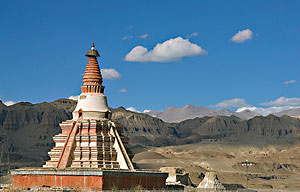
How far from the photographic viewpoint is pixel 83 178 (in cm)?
4116

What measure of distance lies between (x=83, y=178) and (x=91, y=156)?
14.0 ft

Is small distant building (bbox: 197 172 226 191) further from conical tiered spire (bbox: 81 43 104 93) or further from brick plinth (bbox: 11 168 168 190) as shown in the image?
conical tiered spire (bbox: 81 43 104 93)

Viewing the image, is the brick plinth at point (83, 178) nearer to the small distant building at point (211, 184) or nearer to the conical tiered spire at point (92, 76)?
the conical tiered spire at point (92, 76)

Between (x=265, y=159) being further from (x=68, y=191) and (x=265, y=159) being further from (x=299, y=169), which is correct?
(x=68, y=191)

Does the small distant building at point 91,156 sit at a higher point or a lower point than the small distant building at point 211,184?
higher

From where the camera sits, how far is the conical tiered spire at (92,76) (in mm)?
48406

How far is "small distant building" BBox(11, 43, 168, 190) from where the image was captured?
136 feet

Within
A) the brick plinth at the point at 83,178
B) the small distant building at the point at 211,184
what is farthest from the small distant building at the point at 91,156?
the small distant building at the point at 211,184

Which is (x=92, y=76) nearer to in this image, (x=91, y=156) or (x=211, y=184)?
(x=91, y=156)

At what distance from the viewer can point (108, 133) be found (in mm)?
47250

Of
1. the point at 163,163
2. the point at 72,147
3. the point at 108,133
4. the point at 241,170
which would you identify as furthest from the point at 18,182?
the point at 241,170

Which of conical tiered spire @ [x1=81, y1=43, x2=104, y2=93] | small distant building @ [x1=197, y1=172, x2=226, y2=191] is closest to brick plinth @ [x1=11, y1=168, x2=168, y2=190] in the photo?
conical tiered spire @ [x1=81, y1=43, x2=104, y2=93]

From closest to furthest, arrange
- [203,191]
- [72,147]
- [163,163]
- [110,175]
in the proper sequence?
1. [110,175]
2. [72,147]
3. [203,191]
4. [163,163]

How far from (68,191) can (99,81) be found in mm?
12970
